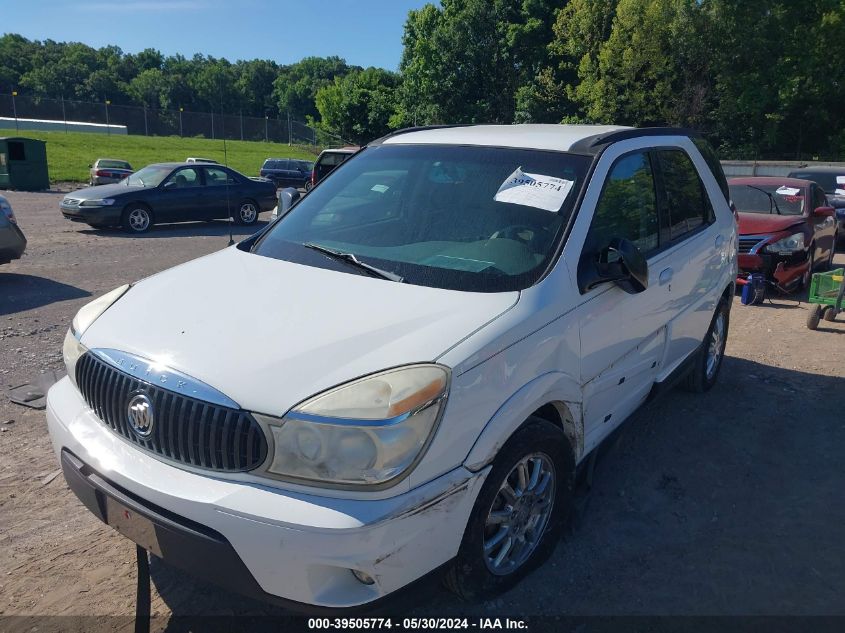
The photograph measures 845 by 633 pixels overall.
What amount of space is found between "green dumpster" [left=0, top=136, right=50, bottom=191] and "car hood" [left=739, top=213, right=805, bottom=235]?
2437cm

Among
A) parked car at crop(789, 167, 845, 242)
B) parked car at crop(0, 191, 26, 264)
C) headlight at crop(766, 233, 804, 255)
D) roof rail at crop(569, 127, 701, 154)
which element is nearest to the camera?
roof rail at crop(569, 127, 701, 154)

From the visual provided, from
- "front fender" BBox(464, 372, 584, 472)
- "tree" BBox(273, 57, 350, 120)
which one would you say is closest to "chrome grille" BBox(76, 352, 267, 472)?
"front fender" BBox(464, 372, 584, 472)

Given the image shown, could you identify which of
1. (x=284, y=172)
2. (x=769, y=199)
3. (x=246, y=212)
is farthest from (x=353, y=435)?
(x=284, y=172)

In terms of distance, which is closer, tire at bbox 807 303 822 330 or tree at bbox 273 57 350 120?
tire at bbox 807 303 822 330

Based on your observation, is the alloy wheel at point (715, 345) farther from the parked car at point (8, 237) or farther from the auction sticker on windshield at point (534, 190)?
the parked car at point (8, 237)

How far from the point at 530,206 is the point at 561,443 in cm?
→ 111

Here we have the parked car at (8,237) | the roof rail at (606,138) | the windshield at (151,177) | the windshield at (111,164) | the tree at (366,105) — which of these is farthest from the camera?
the tree at (366,105)

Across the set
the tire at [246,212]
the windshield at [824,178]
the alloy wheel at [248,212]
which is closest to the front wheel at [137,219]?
the tire at [246,212]

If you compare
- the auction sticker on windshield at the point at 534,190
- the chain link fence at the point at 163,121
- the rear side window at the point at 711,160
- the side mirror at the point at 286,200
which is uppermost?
the chain link fence at the point at 163,121

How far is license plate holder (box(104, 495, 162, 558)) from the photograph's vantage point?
7.69 ft

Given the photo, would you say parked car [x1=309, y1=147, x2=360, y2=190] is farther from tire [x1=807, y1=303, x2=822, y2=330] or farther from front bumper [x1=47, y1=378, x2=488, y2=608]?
front bumper [x1=47, y1=378, x2=488, y2=608]

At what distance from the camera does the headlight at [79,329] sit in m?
2.85

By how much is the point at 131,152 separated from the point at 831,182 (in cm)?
3931

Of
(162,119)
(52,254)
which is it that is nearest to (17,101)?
(162,119)
